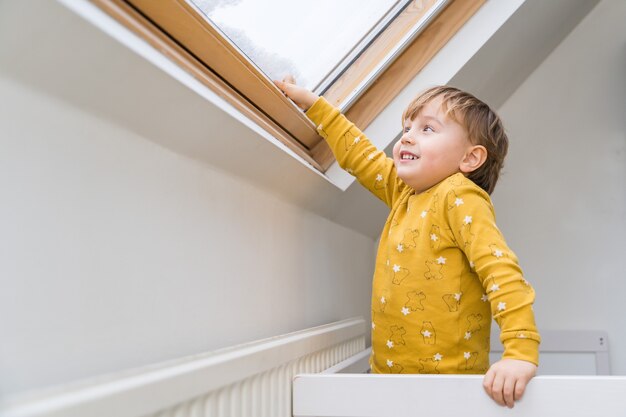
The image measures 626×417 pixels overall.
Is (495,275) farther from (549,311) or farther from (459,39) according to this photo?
(549,311)

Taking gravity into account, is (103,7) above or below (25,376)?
above

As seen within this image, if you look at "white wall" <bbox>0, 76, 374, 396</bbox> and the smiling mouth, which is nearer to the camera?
"white wall" <bbox>0, 76, 374, 396</bbox>

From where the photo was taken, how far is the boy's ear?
116 centimetres

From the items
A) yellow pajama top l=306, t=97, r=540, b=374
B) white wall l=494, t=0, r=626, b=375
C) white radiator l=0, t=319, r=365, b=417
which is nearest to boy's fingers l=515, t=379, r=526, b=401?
yellow pajama top l=306, t=97, r=540, b=374

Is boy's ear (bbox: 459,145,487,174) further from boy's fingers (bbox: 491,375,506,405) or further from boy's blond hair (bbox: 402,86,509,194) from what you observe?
boy's fingers (bbox: 491,375,506,405)

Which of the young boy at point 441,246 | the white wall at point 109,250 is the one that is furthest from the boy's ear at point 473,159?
the white wall at point 109,250

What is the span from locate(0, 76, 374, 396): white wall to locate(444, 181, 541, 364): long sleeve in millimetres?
321

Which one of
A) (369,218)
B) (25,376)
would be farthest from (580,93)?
(25,376)

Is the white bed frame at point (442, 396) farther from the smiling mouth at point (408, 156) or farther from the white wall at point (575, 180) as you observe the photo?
the white wall at point (575, 180)

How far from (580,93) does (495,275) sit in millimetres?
1493

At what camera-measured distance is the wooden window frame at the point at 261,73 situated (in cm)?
72

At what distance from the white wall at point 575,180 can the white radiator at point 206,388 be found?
1235 mm

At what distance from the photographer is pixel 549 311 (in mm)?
2107

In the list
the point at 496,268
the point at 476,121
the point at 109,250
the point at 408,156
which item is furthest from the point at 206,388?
the point at 476,121
